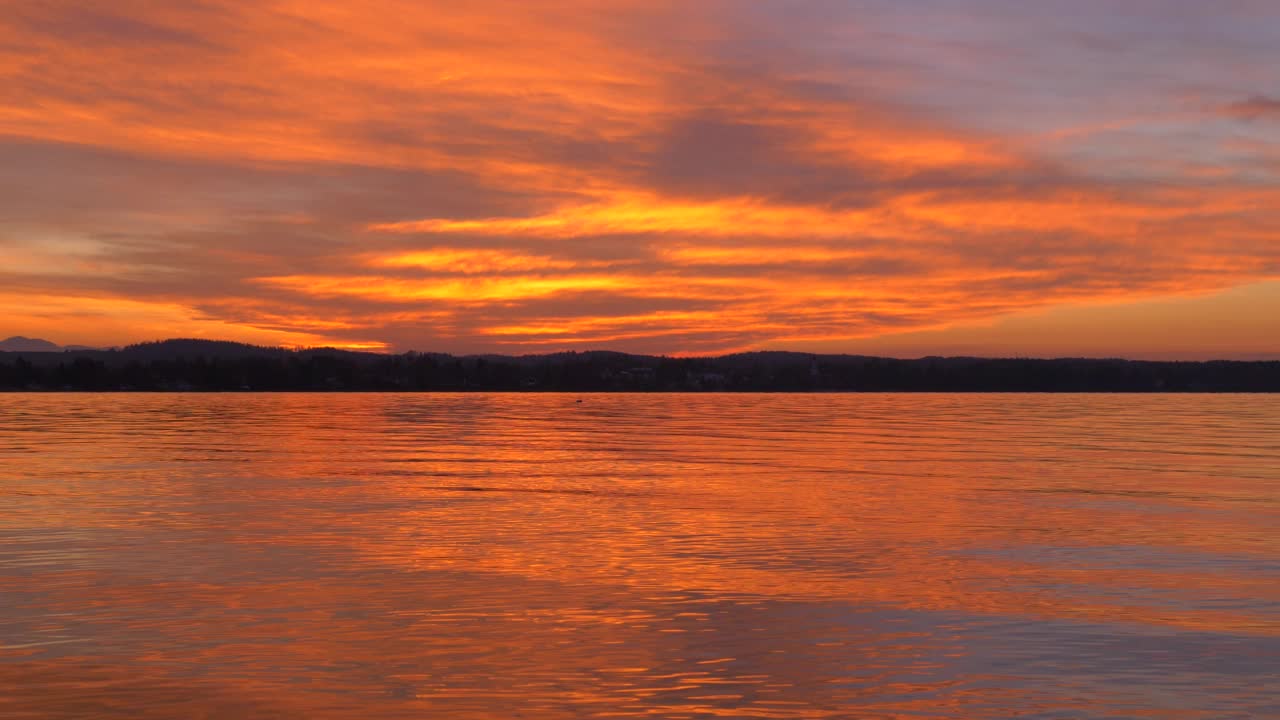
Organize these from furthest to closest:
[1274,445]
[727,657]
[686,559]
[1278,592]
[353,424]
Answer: [353,424] → [1274,445] → [686,559] → [1278,592] → [727,657]

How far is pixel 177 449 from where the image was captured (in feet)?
201

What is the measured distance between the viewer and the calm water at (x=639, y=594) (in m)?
14.9

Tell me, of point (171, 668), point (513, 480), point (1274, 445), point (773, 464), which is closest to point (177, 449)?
point (513, 480)

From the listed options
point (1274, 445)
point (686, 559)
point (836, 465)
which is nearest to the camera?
point (686, 559)

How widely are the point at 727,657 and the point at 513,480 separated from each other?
→ 2824cm

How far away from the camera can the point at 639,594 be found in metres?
21.1

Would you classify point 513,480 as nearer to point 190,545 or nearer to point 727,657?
point 190,545

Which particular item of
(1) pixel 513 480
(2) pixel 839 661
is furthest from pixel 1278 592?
(1) pixel 513 480

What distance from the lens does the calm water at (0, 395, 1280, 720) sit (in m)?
14.9

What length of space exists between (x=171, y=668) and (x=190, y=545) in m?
11.5

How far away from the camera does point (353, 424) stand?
99.8 m

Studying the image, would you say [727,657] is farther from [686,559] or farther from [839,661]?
[686,559]

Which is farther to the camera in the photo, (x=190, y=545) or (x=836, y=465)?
(x=836, y=465)

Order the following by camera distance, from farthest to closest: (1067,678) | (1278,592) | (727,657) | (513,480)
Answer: (513,480)
(1278,592)
(727,657)
(1067,678)
